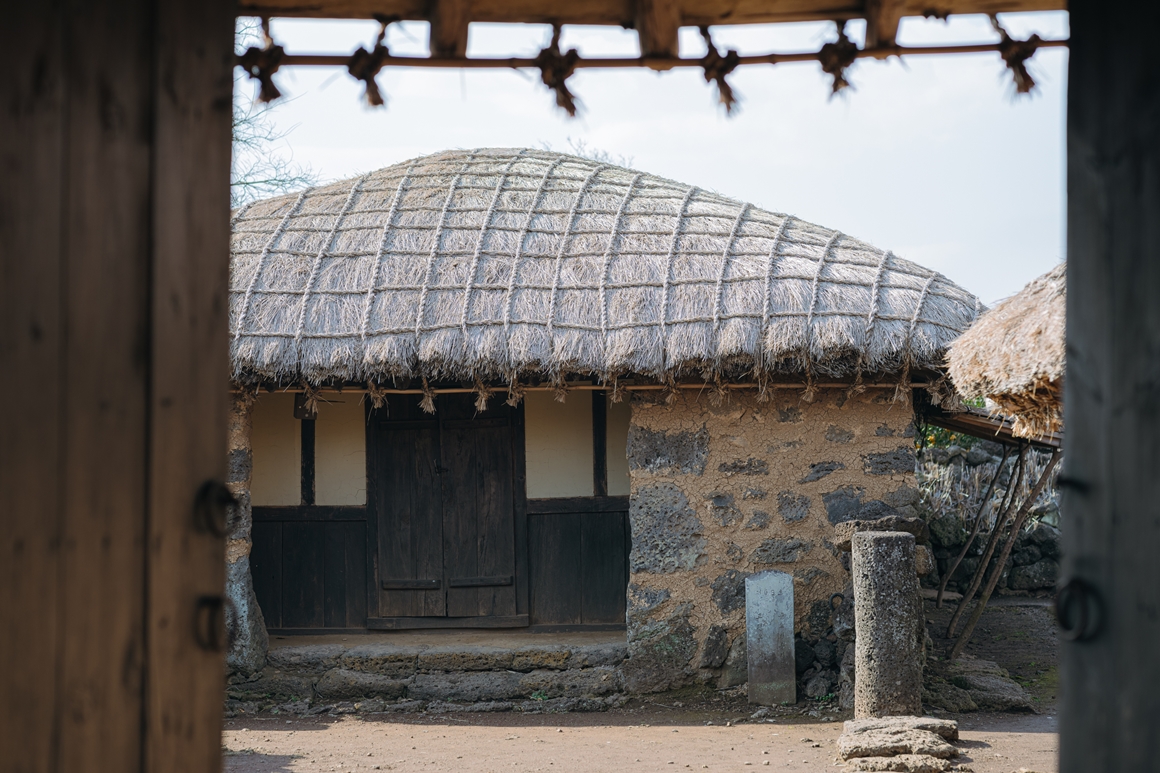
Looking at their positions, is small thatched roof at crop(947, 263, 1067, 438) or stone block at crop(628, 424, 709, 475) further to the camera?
stone block at crop(628, 424, 709, 475)

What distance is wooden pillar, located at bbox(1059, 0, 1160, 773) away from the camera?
1510 mm

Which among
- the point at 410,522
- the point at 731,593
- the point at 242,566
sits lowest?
the point at 731,593

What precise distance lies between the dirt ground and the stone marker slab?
0.16 metres

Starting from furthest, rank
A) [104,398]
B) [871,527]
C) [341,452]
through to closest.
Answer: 1. [341,452]
2. [871,527]
3. [104,398]

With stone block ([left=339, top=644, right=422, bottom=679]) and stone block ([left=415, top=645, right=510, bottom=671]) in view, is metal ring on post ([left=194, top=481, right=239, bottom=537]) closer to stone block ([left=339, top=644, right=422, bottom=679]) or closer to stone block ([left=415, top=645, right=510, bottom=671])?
stone block ([left=415, top=645, right=510, bottom=671])

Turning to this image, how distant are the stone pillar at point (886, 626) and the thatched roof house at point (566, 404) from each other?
874 millimetres

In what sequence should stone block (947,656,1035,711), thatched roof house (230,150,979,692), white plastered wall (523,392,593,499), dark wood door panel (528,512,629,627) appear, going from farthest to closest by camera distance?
white plastered wall (523,392,593,499) < dark wood door panel (528,512,629,627) < thatched roof house (230,150,979,692) < stone block (947,656,1035,711)

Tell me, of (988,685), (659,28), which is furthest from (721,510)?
(659,28)

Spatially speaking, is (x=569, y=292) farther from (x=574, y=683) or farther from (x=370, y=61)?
(x=370, y=61)

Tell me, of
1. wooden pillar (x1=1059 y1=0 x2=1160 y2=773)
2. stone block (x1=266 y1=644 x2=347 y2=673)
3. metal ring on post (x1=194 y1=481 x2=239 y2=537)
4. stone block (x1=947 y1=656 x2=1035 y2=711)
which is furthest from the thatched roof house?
metal ring on post (x1=194 y1=481 x2=239 y2=537)

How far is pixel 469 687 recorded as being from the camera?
20.7ft

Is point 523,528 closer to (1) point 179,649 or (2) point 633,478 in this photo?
(2) point 633,478

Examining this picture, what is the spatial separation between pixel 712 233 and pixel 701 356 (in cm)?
126

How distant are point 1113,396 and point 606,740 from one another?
4307 mm
